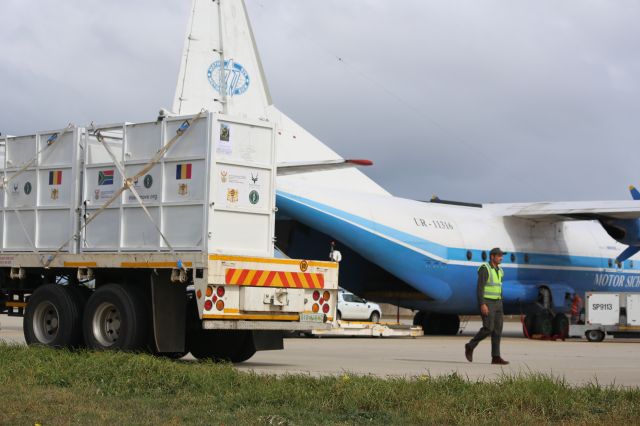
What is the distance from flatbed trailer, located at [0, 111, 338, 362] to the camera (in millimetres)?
13945

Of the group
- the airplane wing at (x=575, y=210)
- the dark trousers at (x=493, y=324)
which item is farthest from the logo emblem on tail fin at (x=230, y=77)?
the airplane wing at (x=575, y=210)

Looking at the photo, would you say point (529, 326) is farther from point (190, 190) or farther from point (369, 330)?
point (190, 190)

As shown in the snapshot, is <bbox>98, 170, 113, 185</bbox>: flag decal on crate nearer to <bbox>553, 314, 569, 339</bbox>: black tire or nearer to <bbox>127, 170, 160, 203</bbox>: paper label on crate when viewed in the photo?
<bbox>127, 170, 160, 203</bbox>: paper label on crate

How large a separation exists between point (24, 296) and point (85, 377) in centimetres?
549

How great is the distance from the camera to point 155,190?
14539mm

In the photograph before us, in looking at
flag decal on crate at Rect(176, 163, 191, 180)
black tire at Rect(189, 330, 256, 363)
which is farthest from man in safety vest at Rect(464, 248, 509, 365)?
flag decal on crate at Rect(176, 163, 191, 180)

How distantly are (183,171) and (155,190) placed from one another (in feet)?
1.85

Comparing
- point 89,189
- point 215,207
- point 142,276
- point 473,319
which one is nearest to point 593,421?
point 215,207

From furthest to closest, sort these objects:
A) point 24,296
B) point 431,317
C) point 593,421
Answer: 1. point 431,317
2. point 24,296
3. point 593,421

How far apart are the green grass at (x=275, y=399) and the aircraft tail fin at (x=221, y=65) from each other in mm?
10328

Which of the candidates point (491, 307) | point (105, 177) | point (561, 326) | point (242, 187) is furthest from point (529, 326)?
point (105, 177)

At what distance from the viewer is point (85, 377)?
1142 cm

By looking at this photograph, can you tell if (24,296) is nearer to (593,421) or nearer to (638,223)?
(593,421)

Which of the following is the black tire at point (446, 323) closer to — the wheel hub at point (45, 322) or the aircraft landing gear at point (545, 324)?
the aircraft landing gear at point (545, 324)
